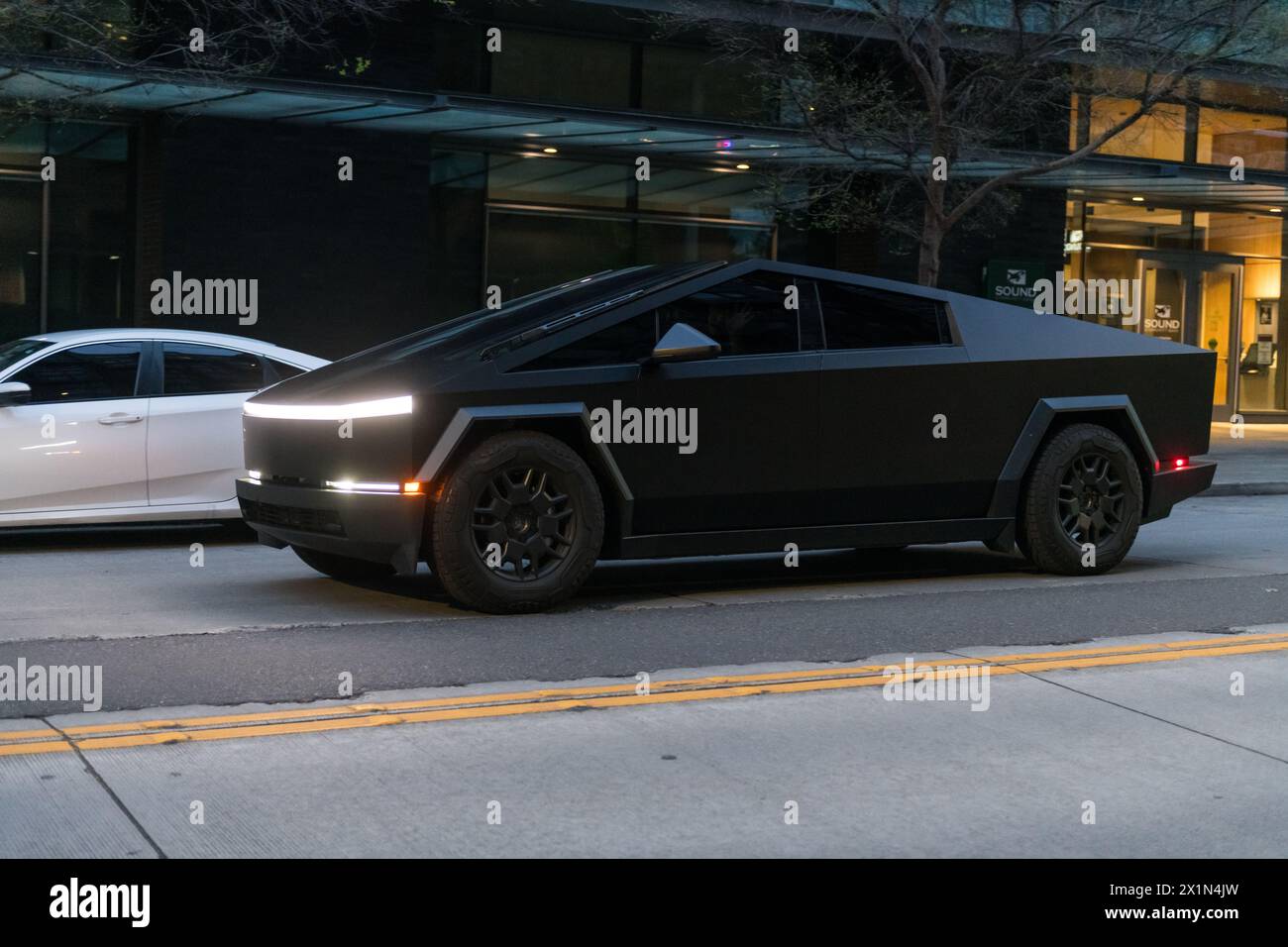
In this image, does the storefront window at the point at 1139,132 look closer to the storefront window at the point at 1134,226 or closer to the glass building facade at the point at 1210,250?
the glass building facade at the point at 1210,250

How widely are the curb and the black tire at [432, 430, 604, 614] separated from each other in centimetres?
1096

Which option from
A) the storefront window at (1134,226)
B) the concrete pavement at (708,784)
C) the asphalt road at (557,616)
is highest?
the storefront window at (1134,226)

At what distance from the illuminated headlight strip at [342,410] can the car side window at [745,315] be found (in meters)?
1.43

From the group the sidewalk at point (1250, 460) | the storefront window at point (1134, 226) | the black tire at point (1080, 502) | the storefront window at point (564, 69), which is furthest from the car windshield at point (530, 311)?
the storefront window at point (1134, 226)

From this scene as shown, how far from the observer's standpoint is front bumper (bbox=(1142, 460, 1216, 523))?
30.7ft

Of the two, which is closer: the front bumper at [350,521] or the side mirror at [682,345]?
the front bumper at [350,521]

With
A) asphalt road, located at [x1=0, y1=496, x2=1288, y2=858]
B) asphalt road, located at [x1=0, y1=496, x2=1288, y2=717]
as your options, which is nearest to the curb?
asphalt road, located at [x1=0, y1=496, x2=1288, y2=717]

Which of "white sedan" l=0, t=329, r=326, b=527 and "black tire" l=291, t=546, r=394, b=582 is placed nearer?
"black tire" l=291, t=546, r=394, b=582

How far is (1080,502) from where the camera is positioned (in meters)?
9.11

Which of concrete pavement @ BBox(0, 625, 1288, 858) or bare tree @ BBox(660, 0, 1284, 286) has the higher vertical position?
bare tree @ BBox(660, 0, 1284, 286)

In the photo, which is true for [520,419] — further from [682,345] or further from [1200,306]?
[1200,306]

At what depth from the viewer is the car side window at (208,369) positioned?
10.9 m

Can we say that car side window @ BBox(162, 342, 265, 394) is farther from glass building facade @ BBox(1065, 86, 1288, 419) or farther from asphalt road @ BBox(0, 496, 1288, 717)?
glass building facade @ BBox(1065, 86, 1288, 419)
